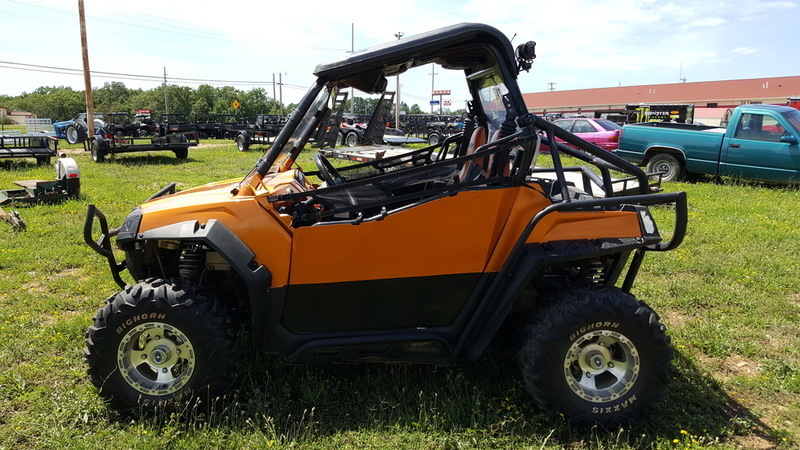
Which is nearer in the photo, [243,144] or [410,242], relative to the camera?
[410,242]

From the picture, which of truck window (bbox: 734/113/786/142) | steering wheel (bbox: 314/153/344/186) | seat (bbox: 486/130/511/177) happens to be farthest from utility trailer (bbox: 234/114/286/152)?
seat (bbox: 486/130/511/177)

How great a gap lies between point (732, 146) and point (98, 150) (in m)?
17.1

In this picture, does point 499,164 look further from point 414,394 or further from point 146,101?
point 146,101

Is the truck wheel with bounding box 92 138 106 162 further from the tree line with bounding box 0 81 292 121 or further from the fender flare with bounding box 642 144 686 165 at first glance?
the tree line with bounding box 0 81 292 121

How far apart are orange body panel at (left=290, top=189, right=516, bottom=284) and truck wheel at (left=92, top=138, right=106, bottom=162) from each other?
16.0 meters

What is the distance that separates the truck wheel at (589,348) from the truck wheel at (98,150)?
16825mm

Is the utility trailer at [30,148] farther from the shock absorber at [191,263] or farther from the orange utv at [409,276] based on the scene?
the orange utv at [409,276]

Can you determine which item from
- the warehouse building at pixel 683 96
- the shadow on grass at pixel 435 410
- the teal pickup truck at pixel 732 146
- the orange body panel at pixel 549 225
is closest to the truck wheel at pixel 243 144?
the teal pickup truck at pixel 732 146

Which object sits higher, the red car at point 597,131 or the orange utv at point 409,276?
the red car at point 597,131

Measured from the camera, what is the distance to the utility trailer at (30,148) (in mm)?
13750

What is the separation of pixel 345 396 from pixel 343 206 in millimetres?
1235

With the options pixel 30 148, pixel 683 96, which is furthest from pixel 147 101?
pixel 30 148

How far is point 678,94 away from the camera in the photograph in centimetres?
5400

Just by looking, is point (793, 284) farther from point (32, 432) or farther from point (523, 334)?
point (32, 432)
